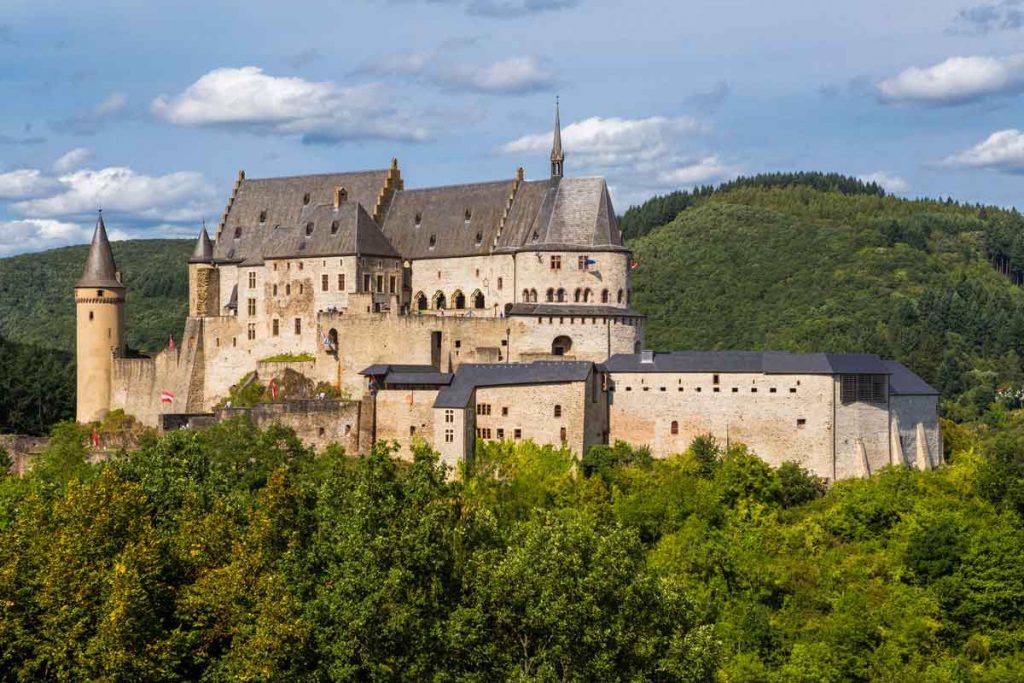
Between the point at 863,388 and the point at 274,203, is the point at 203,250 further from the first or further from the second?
the point at 863,388

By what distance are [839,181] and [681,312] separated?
206ft

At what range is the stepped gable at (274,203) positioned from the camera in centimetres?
7619

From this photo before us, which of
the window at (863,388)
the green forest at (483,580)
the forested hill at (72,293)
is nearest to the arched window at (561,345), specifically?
the green forest at (483,580)

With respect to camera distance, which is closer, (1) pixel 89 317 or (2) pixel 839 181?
(1) pixel 89 317

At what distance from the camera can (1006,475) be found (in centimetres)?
5978

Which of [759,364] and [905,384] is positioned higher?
[759,364]

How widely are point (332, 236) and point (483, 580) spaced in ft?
123

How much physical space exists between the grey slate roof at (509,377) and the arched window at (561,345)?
4.88m

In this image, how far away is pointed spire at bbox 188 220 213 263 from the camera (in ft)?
252

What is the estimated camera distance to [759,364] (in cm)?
6088

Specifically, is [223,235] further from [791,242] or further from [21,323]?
[21,323]

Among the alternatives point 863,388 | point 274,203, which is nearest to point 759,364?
point 863,388

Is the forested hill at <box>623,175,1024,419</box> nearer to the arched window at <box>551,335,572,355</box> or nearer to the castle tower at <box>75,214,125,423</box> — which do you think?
the arched window at <box>551,335,572,355</box>

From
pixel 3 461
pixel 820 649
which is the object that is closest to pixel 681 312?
pixel 3 461
